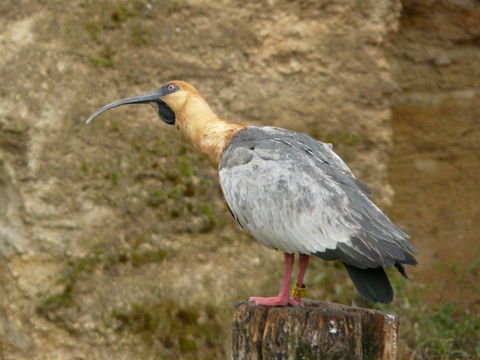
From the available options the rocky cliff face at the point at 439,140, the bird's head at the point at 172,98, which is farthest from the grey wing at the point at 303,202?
the rocky cliff face at the point at 439,140

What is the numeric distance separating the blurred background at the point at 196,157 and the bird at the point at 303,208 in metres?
2.25

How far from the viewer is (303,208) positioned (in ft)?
17.7

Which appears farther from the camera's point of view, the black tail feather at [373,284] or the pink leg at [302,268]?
the pink leg at [302,268]

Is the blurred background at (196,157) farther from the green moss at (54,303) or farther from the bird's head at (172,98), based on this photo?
the bird's head at (172,98)

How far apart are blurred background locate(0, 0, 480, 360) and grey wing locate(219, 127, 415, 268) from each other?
2.46 meters

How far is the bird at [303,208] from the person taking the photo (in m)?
5.09

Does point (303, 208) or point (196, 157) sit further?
point (196, 157)

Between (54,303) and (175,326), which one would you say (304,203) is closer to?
(175,326)

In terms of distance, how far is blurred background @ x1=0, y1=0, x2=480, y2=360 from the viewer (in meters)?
7.91

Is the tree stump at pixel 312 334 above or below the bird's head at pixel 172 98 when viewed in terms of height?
below

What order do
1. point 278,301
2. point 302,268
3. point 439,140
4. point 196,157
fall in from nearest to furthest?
1. point 278,301
2. point 302,268
3. point 196,157
4. point 439,140

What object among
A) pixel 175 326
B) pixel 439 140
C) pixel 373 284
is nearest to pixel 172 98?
pixel 373 284

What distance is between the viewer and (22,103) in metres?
7.98

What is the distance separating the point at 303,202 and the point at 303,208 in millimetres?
34
